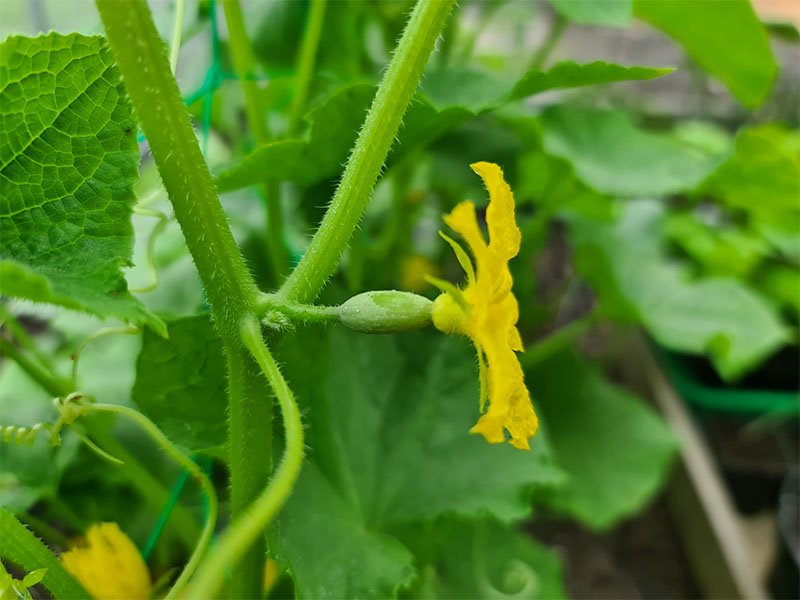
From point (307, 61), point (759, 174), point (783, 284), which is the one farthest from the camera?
point (783, 284)

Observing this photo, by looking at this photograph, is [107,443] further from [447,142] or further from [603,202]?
[603,202]

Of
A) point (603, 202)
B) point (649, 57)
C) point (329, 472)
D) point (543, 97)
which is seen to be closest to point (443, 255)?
point (603, 202)

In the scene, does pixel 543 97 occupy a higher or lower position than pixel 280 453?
lower

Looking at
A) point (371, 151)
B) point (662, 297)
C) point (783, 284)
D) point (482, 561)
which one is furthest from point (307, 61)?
point (783, 284)

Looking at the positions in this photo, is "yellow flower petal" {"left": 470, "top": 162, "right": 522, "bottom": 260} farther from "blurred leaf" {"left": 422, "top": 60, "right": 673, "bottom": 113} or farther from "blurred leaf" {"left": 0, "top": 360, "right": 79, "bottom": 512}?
"blurred leaf" {"left": 0, "top": 360, "right": 79, "bottom": 512}

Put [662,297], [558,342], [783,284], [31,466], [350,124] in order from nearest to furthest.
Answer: [350,124] < [31,466] < [558,342] < [662,297] < [783,284]

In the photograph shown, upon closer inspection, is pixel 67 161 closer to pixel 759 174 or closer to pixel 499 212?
pixel 499 212

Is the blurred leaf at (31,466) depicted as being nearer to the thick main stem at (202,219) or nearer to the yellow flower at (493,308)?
the thick main stem at (202,219)
